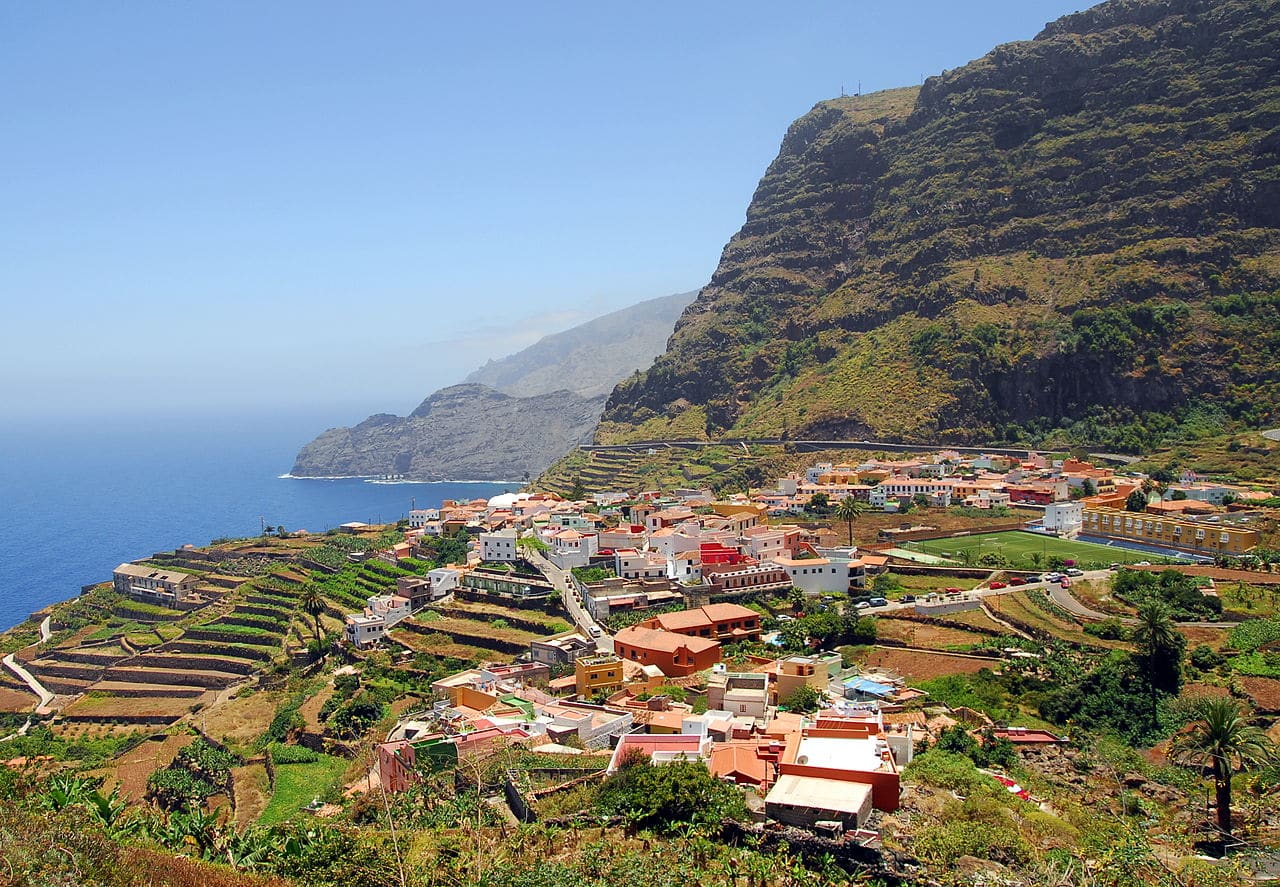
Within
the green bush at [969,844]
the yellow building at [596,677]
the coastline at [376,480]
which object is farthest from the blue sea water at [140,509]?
the green bush at [969,844]

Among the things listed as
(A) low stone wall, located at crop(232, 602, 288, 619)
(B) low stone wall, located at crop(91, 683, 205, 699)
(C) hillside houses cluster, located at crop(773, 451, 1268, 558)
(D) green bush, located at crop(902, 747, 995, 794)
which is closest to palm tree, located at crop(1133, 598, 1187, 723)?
(D) green bush, located at crop(902, 747, 995, 794)

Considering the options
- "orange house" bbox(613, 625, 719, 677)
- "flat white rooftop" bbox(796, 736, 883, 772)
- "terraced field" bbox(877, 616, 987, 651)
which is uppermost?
"flat white rooftop" bbox(796, 736, 883, 772)

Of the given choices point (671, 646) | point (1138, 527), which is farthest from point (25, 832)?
point (1138, 527)

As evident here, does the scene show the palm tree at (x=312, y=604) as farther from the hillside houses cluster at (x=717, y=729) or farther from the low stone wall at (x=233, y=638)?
the hillside houses cluster at (x=717, y=729)

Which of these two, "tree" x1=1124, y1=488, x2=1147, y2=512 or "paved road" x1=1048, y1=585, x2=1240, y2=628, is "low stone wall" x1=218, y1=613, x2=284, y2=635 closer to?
"paved road" x1=1048, y1=585, x2=1240, y2=628

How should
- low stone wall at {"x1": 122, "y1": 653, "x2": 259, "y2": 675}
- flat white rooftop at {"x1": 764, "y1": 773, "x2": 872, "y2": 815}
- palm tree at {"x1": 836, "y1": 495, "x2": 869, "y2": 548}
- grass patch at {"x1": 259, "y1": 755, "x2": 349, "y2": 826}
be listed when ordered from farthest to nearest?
palm tree at {"x1": 836, "y1": 495, "x2": 869, "y2": 548}, low stone wall at {"x1": 122, "y1": 653, "x2": 259, "y2": 675}, grass patch at {"x1": 259, "y1": 755, "x2": 349, "y2": 826}, flat white rooftop at {"x1": 764, "y1": 773, "x2": 872, "y2": 815}

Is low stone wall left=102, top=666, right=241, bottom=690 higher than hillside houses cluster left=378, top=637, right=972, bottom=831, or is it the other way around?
hillside houses cluster left=378, top=637, right=972, bottom=831

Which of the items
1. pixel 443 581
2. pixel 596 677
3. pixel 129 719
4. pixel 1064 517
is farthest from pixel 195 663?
pixel 1064 517

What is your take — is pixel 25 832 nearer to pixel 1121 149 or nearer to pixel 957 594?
pixel 957 594
